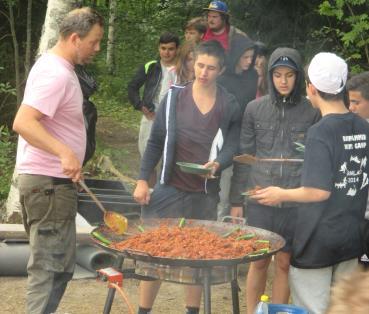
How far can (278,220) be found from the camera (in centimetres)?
433

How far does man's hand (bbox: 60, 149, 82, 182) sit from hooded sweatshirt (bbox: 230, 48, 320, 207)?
3.98 feet

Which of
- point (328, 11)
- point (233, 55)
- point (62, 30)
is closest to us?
point (62, 30)

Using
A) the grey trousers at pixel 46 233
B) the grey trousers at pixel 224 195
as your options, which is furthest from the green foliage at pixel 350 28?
the grey trousers at pixel 46 233

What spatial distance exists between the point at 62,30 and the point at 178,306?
2306mm

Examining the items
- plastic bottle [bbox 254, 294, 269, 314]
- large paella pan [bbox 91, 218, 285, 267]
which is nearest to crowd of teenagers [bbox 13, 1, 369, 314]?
large paella pan [bbox 91, 218, 285, 267]

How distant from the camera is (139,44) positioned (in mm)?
18234

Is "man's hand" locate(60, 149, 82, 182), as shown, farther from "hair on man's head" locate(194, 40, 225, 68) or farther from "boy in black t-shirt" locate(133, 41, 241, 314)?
"hair on man's head" locate(194, 40, 225, 68)

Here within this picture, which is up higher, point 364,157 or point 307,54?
point 307,54

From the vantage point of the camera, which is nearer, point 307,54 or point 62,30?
point 62,30

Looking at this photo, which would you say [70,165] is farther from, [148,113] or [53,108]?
[148,113]

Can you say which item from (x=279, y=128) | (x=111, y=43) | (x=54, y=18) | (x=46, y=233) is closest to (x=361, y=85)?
(x=279, y=128)

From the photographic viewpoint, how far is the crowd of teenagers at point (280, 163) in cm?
357

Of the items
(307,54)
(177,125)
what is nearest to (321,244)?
(177,125)

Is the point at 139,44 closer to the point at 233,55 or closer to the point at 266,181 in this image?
the point at 233,55
